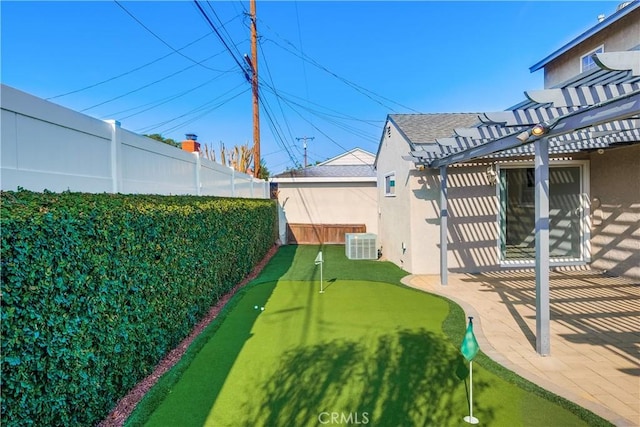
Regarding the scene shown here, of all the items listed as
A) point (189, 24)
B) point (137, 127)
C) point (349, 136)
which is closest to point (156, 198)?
point (189, 24)

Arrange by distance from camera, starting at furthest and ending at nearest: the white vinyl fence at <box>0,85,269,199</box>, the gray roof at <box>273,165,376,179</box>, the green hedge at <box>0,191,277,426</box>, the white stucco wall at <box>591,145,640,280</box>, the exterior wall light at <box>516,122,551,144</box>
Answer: the gray roof at <box>273,165,376,179</box>, the white stucco wall at <box>591,145,640,280</box>, the exterior wall light at <box>516,122,551,144</box>, the white vinyl fence at <box>0,85,269,199</box>, the green hedge at <box>0,191,277,426</box>

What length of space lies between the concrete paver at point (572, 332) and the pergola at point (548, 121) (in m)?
0.42

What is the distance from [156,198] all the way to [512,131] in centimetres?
495

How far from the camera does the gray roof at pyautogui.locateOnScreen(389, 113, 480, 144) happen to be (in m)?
8.91

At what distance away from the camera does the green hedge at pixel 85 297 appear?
6.45 feet

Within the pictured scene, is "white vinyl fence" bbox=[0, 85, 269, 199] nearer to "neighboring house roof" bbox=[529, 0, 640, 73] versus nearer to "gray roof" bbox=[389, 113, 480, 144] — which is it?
"gray roof" bbox=[389, 113, 480, 144]

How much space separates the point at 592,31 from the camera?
945 cm

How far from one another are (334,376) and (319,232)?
11.7 metres

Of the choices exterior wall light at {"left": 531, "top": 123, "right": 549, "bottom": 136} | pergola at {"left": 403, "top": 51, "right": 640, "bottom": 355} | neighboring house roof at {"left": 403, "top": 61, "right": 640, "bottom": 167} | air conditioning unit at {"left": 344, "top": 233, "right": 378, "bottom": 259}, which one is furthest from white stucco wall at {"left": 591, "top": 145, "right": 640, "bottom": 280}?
air conditioning unit at {"left": 344, "top": 233, "right": 378, "bottom": 259}

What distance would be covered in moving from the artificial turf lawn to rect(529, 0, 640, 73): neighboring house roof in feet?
28.3

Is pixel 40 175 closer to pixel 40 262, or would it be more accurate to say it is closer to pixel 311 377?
pixel 40 262

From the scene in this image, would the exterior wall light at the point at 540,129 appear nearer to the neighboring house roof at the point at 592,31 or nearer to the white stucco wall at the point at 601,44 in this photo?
the neighboring house roof at the point at 592,31

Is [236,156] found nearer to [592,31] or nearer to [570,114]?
[592,31]

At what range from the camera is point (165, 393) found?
3.40 metres
